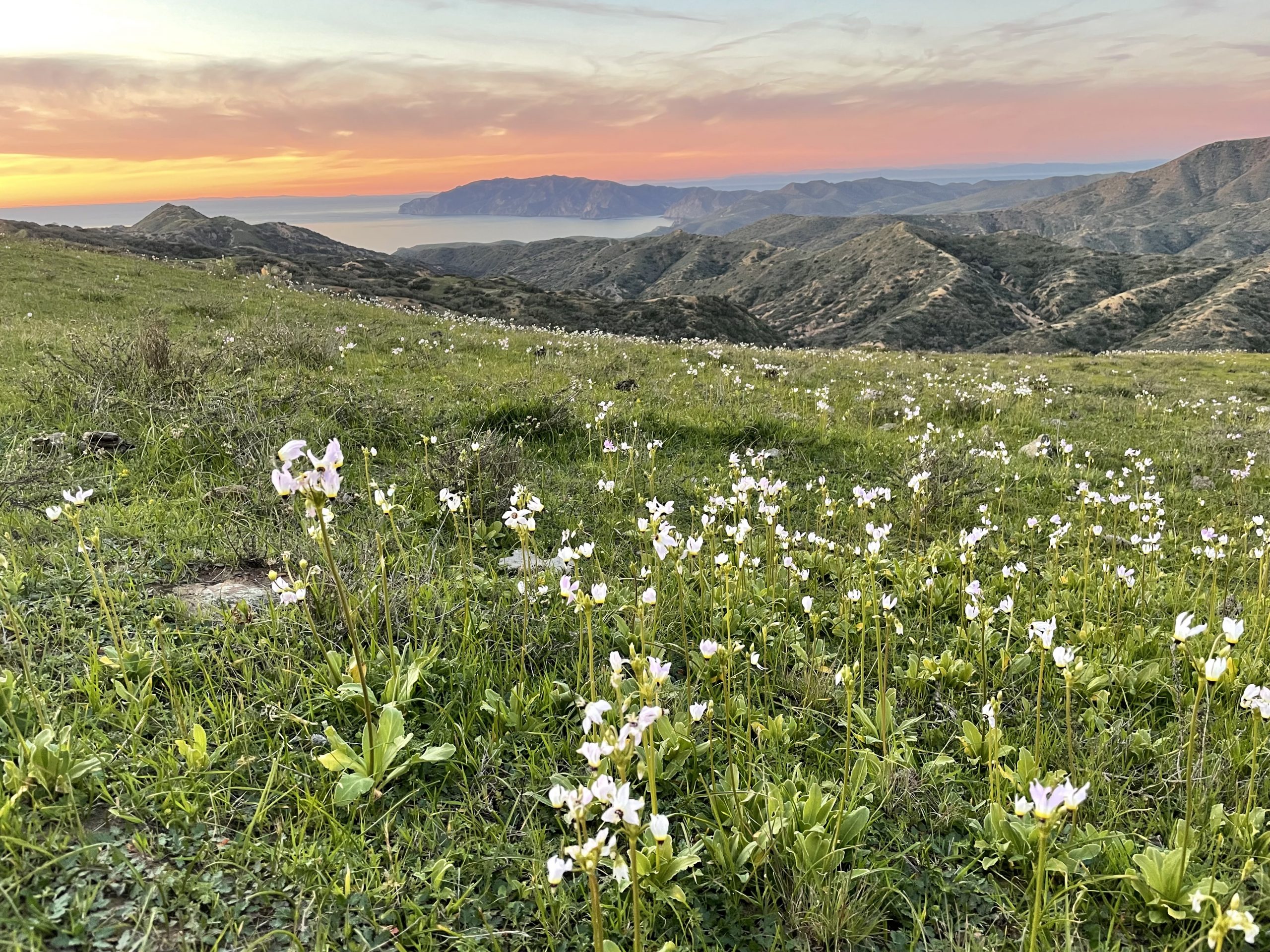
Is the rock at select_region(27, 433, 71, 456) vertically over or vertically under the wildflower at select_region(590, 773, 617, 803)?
over

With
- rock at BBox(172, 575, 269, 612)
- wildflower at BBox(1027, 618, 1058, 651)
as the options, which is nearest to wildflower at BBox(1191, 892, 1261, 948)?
wildflower at BBox(1027, 618, 1058, 651)

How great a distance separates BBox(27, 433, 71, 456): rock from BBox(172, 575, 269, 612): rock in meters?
2.94

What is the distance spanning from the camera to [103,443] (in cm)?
638

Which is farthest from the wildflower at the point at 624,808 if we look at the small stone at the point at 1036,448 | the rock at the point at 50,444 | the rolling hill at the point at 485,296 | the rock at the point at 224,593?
the rolling hill at the point at 485,296

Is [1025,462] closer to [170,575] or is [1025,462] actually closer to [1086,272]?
[170,575]

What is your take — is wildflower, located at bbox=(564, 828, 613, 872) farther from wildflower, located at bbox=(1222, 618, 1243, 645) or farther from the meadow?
wildflower, located at bbox=(1222, 618, 1243, 645)

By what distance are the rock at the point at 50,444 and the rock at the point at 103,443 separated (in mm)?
146

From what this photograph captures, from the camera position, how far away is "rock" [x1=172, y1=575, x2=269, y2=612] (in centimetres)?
406

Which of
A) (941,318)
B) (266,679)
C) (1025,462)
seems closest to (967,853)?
(266,679)

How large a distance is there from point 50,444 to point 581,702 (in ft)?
20.9

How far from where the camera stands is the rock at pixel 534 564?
4957 millimetres

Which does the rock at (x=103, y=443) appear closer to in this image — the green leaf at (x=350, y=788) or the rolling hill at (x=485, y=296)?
the green leaf at (x=350, y=788)

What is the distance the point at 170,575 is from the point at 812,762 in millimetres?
4316

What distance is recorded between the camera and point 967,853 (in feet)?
9.61
